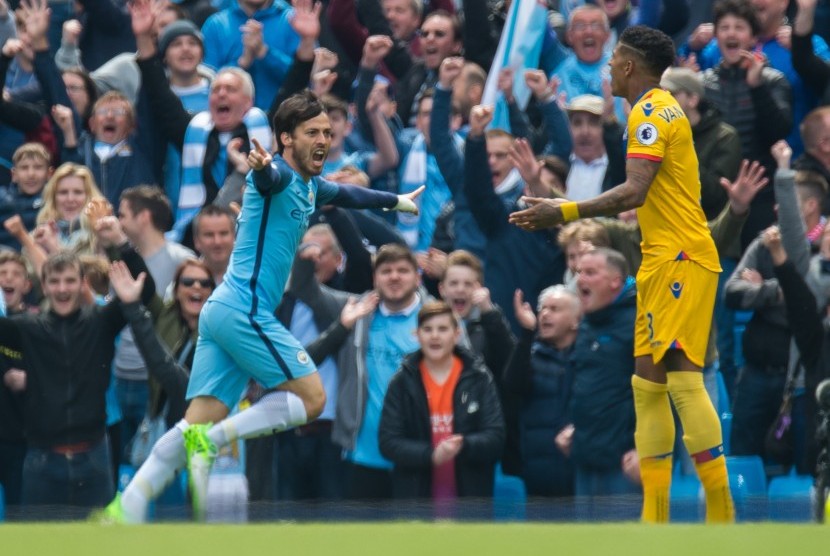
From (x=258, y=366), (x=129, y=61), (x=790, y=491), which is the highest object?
(x=129, y=61)

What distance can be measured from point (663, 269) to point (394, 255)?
9.07ft

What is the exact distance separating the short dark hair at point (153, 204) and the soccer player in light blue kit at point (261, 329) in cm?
265

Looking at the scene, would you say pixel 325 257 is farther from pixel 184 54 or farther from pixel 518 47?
pixel 184 54

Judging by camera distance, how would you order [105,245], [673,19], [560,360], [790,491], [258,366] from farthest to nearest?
[673,19]
[105,245]
[560,360]
[790,491]
[258,366]

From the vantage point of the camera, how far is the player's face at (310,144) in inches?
340

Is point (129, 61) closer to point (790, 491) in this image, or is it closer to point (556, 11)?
point (556, 11)

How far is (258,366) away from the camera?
28.1 feet

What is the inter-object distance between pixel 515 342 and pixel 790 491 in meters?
2.04

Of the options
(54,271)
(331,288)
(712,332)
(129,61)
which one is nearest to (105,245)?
(54,271)

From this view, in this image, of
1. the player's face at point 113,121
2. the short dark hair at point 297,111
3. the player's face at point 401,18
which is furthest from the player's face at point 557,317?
the player's face at point 401,18

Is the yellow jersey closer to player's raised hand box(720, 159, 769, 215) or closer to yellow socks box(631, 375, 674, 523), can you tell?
yellow socks box(631, 375, 674, 523)

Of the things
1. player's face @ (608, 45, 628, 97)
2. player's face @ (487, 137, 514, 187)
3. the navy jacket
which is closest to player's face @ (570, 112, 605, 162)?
player's face @ (487, 137, 514, 187)

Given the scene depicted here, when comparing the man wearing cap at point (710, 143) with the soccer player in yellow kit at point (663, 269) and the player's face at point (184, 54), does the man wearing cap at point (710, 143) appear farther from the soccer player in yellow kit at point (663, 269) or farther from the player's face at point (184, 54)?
the player's face at point (184, 54)

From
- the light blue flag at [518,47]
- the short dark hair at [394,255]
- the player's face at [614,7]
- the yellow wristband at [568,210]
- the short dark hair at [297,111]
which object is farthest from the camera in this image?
the player's face at [614,7]
